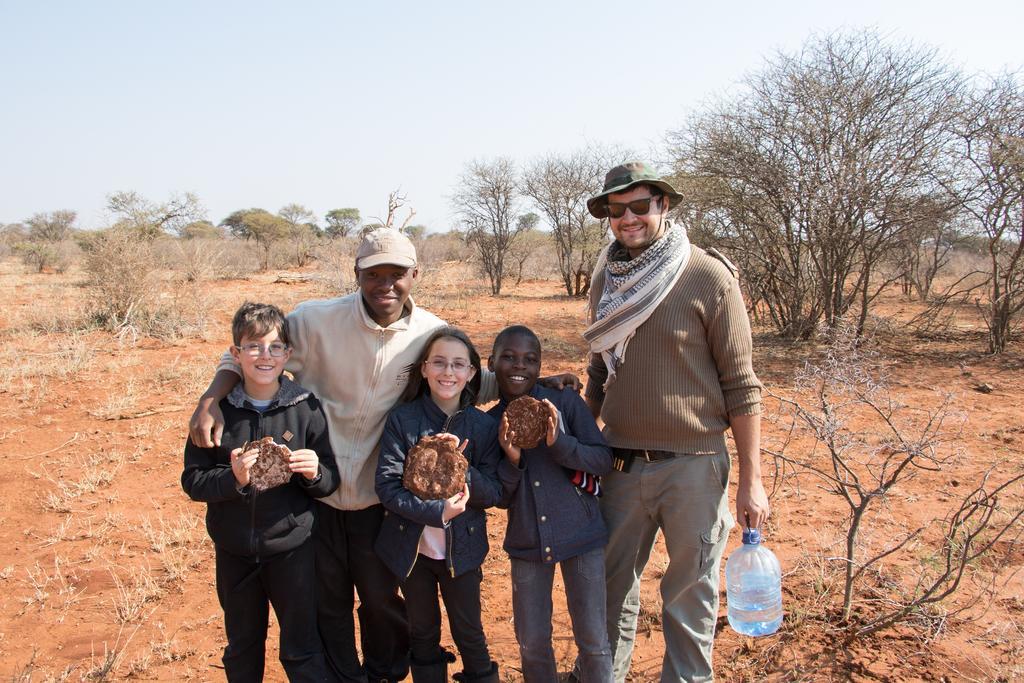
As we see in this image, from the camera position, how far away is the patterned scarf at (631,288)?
2.23m

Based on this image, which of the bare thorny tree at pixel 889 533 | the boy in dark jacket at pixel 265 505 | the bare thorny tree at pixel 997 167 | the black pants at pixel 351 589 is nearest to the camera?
the boy in dark jacket at pixel 265 505

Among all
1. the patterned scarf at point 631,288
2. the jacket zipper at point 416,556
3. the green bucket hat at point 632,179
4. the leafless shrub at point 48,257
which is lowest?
the jacket zipper at point 416,556

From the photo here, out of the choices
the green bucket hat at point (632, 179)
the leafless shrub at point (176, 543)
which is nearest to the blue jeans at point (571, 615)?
the green bucket hat at point (632, 179)

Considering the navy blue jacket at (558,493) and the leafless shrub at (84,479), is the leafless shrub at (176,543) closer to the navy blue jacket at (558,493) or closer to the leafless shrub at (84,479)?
the leafless shrub at (84,479)

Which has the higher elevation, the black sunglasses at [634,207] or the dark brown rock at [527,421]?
the black sunglasses at [634,207]

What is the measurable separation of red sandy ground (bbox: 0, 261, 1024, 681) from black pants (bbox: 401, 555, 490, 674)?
0.56 meters

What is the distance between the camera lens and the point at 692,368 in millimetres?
2281

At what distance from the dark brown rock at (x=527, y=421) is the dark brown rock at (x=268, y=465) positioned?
0.76 m

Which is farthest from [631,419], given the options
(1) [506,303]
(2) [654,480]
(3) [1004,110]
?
(1) [506,303]

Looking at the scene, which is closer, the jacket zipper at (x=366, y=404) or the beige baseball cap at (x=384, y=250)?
the beige baseball cap at (x=384, y=250)

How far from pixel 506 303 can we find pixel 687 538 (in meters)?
15.4

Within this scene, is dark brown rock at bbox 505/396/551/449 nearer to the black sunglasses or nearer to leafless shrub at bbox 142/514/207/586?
the black sunglasses

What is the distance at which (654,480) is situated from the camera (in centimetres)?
236

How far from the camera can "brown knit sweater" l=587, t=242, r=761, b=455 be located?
88.0 inches
